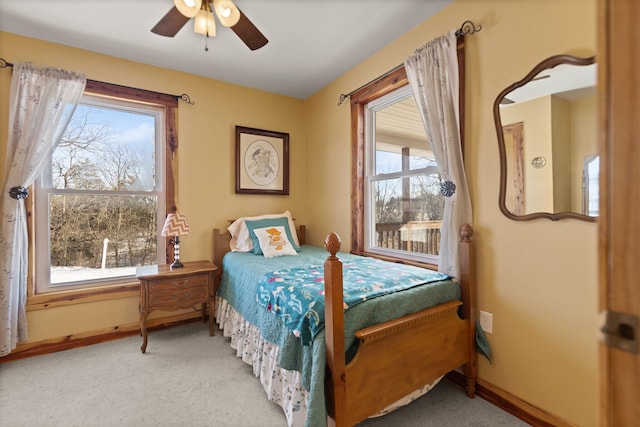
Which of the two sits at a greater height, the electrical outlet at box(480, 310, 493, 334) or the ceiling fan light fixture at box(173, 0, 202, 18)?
the ceiling fan light fixture at box(173, 0, 202, 18)

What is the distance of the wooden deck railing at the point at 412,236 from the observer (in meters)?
2.26

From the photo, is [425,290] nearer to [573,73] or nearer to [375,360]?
[375,360]

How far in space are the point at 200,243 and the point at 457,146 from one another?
261 centimetres

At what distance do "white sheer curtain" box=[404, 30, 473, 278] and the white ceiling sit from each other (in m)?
0.39

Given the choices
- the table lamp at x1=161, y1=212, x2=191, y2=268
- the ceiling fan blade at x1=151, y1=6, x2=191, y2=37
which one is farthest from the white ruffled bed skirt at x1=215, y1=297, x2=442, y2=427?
the ceiling fan blade at x1=151, y1=6, x2=191, y2=37

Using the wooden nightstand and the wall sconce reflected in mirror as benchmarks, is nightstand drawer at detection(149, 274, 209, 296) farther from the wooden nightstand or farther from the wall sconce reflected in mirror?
the wall sconce reflected in mirror

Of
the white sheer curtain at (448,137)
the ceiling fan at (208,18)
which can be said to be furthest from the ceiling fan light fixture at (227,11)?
the white sheer curtain at (448,137)

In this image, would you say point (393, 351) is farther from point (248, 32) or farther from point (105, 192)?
point (105, 192)

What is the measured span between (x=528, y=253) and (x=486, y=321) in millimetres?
524

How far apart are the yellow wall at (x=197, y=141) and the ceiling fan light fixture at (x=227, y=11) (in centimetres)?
157

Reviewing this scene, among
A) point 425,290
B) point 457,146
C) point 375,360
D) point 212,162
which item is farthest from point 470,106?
point 212,162

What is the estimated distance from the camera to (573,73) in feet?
4.67

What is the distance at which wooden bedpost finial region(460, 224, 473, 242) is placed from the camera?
1791 mm

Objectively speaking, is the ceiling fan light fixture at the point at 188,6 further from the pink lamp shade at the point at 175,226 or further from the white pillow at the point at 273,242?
the white pillow at the point at 273,242
